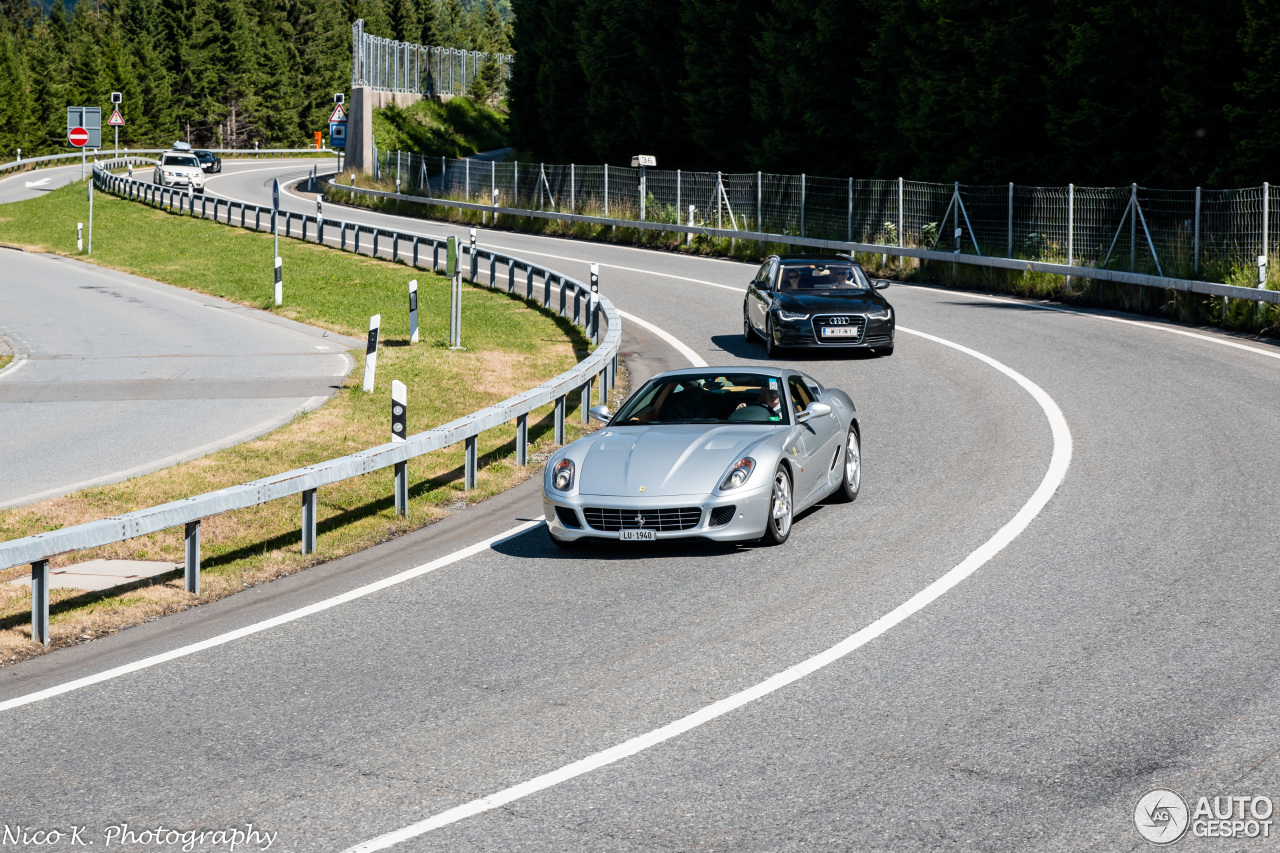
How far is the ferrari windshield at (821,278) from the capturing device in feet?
71.1

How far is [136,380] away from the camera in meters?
20.4

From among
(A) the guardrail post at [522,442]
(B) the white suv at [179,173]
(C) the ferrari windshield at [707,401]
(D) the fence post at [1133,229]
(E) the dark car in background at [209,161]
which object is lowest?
(A) the guardrail post at [522,442]

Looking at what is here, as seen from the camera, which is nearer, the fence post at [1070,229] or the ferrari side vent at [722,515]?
the ferrari side vent at [722,515]

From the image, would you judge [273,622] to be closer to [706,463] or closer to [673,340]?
[706,463]

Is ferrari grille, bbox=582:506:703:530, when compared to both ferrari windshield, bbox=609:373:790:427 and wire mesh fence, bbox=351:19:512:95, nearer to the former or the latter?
ferrari windshield, bbox=609:373:790:427

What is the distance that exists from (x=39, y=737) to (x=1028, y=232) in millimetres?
27455

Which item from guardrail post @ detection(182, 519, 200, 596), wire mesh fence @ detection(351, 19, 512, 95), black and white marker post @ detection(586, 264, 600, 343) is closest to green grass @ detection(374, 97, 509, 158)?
wire mesh fence @ detection(351, 19, 512, 95)

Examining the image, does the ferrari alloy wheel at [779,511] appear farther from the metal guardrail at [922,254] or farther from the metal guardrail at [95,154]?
the metal guardrail at [95,154]

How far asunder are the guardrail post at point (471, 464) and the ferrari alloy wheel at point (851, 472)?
10.6ft

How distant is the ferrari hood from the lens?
10.2 meters

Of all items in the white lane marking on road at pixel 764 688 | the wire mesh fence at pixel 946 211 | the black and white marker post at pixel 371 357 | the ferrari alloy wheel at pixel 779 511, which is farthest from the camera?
the wire mesh fence at pixel 946 211

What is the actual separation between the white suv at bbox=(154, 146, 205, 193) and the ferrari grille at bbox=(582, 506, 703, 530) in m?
60.5

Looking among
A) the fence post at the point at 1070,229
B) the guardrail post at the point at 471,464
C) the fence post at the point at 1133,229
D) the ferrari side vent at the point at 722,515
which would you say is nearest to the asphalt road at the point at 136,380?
the guardrail post at the point at 471,464

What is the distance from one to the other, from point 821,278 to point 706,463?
39.0ft
